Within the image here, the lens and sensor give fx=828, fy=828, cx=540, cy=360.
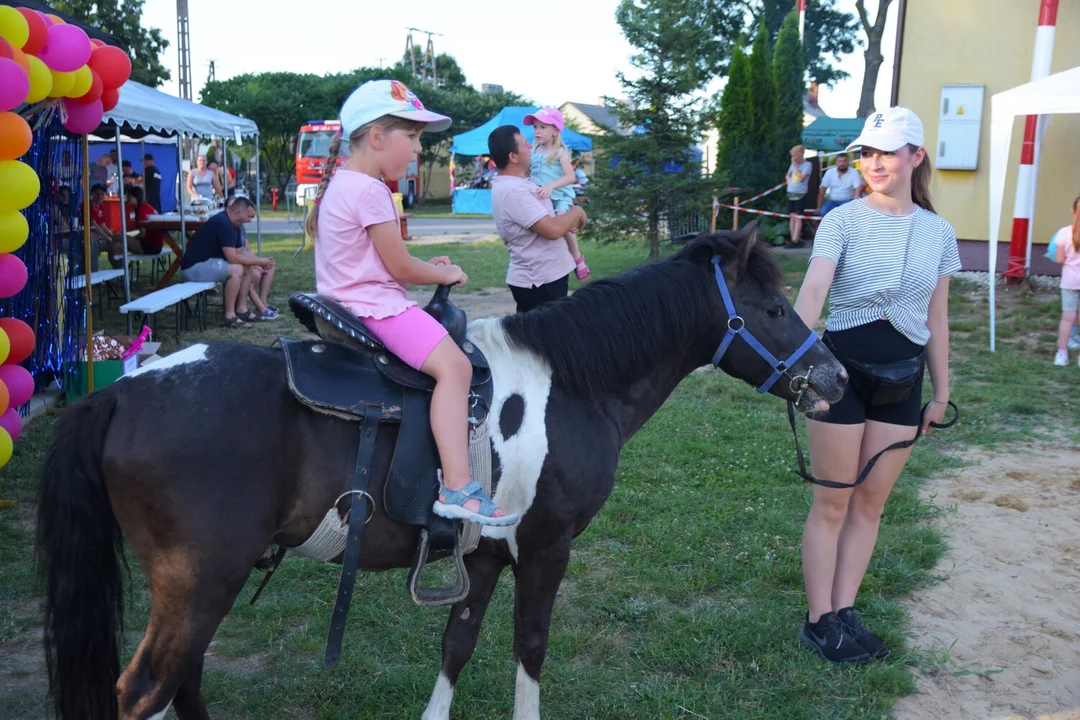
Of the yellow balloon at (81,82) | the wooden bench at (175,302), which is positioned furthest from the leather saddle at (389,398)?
the wooden bench at (175,302)

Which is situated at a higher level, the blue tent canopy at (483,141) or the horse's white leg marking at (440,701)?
the blue tent canopy at (483,141)

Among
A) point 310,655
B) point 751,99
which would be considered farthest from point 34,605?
point 751,99

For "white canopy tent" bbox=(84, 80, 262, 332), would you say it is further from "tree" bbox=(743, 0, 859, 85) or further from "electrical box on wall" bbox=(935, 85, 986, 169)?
"tree" bbox=(743, 0, 859, 85)

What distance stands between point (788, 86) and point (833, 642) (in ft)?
54.6

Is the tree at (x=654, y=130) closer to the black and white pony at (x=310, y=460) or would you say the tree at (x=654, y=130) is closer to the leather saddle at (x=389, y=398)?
the black and white pony at (x=310, y=460)

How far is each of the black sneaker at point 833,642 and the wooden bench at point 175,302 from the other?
7.37m

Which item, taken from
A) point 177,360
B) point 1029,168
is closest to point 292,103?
point 1029,168

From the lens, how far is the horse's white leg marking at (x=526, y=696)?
297cm

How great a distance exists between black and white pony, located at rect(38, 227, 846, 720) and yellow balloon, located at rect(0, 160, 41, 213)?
8.25 feet

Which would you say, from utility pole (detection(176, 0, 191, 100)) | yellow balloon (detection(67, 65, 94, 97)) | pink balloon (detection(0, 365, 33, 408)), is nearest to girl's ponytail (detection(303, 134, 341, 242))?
pink balloon (detection(0, 365, 33, 408))

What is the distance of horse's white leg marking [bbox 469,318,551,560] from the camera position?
2725 mm

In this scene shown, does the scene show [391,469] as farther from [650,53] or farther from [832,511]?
[650,53]

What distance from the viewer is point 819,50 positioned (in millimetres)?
49844

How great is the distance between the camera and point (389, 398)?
2.59 meters
